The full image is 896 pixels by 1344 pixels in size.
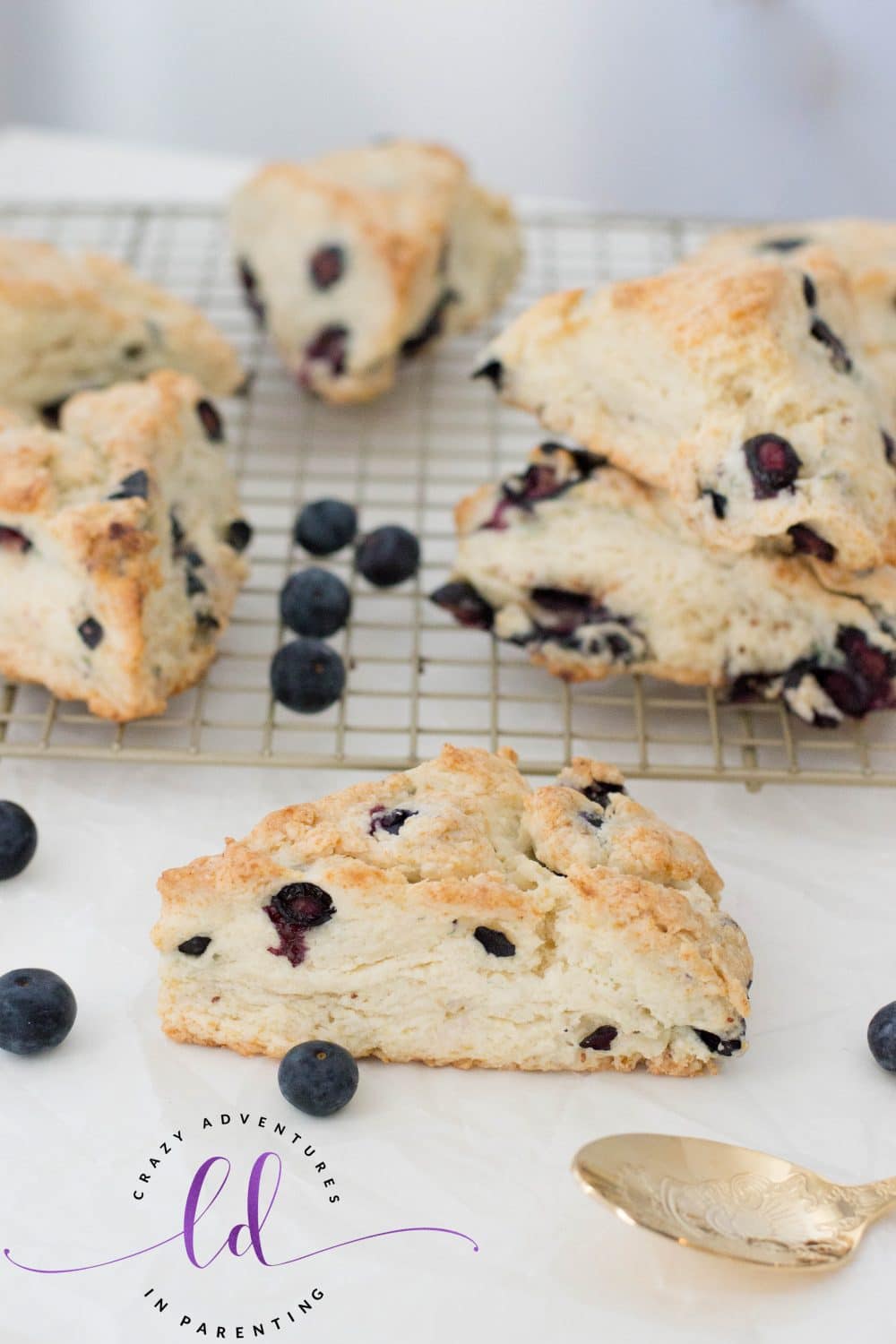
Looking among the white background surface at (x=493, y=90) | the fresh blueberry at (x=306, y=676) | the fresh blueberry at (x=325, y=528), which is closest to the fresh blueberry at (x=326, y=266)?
the fresh blueberry at (x=325, y=528)

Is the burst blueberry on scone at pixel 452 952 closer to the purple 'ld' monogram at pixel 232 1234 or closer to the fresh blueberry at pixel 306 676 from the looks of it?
the purple 'ld' monogram at pixel 232 1234

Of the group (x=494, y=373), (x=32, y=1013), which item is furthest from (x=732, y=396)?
(x=32, y=1013)

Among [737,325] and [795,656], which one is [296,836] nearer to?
[795,656]

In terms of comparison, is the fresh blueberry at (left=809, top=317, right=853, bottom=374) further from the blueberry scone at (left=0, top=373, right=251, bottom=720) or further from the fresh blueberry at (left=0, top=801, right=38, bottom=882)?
the fresh blueberry at (left=0, top=801, right=38, bottom=882)

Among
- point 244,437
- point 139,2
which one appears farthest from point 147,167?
point 139,2

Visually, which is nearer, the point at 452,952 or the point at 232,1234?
the point at 232,1234

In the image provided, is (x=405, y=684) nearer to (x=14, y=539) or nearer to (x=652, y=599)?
(x=652, y=599)

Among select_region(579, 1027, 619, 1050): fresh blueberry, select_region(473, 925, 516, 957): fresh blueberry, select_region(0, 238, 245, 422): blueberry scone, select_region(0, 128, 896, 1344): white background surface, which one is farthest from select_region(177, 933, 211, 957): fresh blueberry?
select_region(0, 238, 245, 422): blueberry scone
